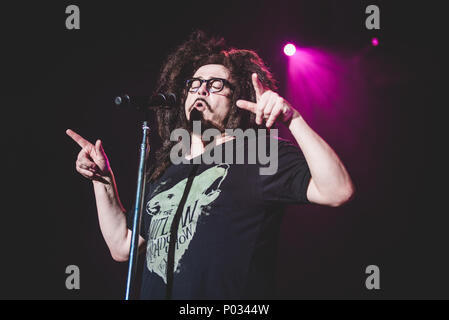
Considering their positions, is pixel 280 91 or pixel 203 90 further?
pixel 280 91

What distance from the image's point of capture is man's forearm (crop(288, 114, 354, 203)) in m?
1.24

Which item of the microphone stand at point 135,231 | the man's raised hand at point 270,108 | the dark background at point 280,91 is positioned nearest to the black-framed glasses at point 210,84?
the microphone stand at point 135,231

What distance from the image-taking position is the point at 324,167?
48.8 inches

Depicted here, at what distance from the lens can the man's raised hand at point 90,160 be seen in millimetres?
1804

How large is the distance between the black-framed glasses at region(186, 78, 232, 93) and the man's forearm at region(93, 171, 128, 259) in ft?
2.04

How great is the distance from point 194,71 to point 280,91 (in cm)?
101

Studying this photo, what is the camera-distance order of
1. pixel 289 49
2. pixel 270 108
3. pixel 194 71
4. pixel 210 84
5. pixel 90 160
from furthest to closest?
pixel 289 49 → pixel 194 71 → pixel 210 84 → pixel 90 160 → pixel 270 108

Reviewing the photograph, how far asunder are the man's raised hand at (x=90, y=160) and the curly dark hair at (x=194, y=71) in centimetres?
30

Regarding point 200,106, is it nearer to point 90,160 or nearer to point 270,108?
point 90,160

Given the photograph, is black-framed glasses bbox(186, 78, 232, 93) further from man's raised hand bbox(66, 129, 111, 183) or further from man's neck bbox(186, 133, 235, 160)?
man's raised hand bbox(66, 129, 111, 183)

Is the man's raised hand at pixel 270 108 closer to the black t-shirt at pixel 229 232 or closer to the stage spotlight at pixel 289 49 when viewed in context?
the black t-shirt at pixel 229 232

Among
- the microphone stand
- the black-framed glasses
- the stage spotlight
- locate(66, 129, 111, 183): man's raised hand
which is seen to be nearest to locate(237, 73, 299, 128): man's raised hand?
the microphone stand

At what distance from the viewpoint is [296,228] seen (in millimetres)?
3170

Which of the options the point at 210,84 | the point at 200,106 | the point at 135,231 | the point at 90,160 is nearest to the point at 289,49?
the point at 210,84
